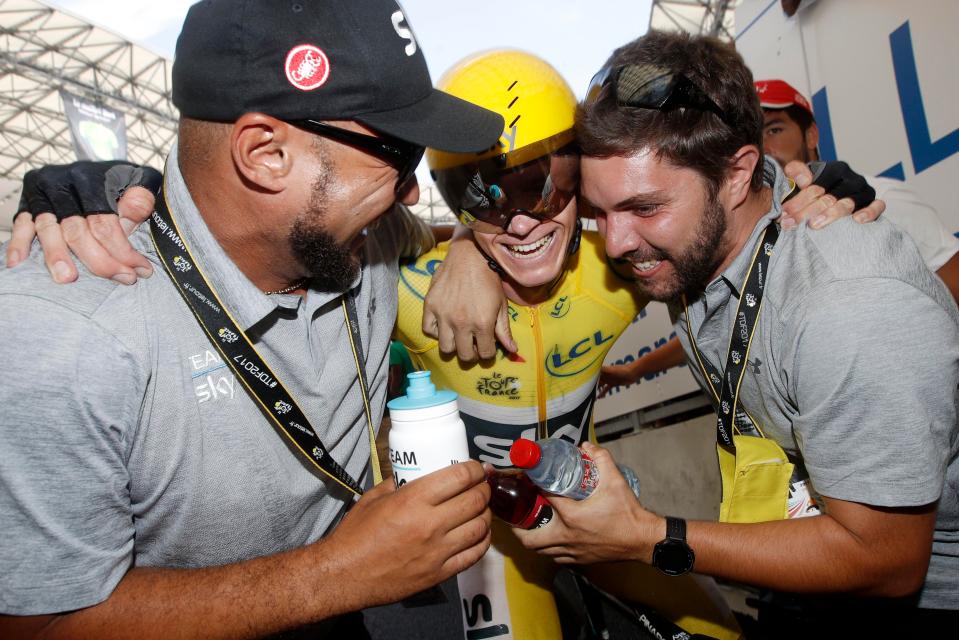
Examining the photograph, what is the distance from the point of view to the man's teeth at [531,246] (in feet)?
7.84

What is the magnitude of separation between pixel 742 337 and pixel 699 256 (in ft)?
1.17

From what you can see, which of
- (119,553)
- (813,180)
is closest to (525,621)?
(119,553)

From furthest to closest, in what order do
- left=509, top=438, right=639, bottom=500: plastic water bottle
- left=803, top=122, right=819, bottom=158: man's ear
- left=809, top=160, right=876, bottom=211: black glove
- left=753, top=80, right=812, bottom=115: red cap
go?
left=803, top=122, right=819, bottom=158: man's ear < left=753, top=80, right=812, bottom=115: red cap < left=809, top=160, right=876, bottom=211: black glove < left=509, top=438, right=639, bottom=500: plastic water bottle

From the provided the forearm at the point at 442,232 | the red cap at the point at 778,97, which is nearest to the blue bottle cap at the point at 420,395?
the forearm at the point at 442,232

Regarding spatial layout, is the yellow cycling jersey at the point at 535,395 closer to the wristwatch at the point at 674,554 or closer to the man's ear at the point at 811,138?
the wristwatch at the point at 674,554

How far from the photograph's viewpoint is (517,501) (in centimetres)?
175

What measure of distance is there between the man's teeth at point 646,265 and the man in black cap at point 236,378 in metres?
0.82

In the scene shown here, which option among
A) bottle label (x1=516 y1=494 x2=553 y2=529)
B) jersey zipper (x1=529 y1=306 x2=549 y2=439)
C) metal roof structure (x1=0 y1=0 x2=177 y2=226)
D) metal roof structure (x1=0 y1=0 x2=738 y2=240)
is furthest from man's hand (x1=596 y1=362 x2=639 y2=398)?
metal roof structure (x1=0 y1=0 x2=177 y2=226)

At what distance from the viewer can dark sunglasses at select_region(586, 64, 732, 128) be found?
2.04 meters

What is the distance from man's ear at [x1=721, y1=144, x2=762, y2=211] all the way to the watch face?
4.20 feet

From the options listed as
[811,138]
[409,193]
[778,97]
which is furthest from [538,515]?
[811,138]

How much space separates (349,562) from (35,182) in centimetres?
146

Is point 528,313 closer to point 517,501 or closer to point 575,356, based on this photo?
point 575,356

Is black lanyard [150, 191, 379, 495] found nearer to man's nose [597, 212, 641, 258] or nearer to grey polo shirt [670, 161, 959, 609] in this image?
man's nose [597, 212, 641, 258]
